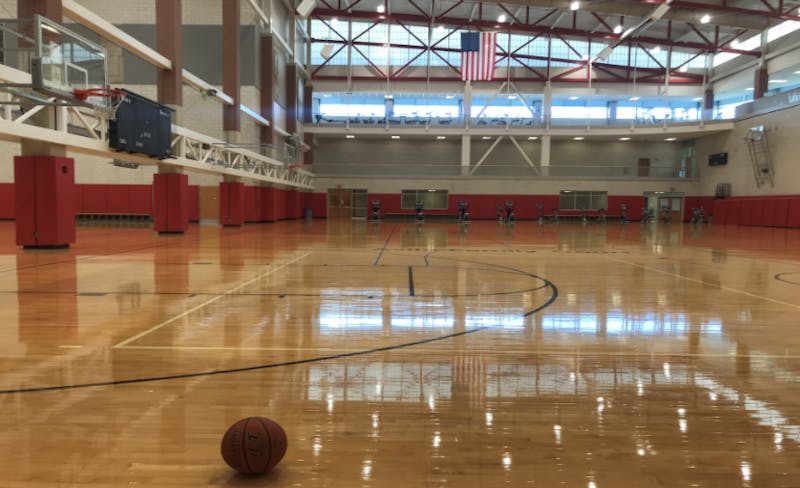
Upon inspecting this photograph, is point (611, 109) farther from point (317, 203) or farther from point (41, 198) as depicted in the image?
point (41, 198)

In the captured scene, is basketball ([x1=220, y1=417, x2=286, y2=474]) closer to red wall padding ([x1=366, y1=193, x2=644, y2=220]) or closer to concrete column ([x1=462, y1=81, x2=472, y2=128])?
concrete column ([x1=462, y1=81, x2=472, y2=128])

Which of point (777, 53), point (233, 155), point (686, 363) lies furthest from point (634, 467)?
point (777, 53)

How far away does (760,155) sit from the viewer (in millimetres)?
32438

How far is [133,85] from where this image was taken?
2752 cm

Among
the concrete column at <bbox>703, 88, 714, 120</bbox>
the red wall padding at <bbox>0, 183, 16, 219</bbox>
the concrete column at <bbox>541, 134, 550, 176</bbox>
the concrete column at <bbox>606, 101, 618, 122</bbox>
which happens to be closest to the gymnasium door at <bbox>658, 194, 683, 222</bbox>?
the concrete column at <bbox>703, 88, 714, 120</bbox>

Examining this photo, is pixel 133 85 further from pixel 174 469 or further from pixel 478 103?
pixel 174 469

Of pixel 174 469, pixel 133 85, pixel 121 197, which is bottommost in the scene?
pixel 174 469

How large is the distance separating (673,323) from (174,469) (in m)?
5.31

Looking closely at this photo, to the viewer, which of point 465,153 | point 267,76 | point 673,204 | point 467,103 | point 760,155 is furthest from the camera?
point 673,204

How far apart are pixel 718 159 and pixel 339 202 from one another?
28099mm

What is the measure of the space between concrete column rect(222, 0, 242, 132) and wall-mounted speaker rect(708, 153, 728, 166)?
32.8m

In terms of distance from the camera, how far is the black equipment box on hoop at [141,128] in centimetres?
1292

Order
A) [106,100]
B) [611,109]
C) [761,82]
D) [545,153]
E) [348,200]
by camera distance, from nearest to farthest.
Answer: [106,100]
[761,82]
[545,153]
[348,200]
[611,109]

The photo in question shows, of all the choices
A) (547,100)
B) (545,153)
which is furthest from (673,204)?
(547,100)
